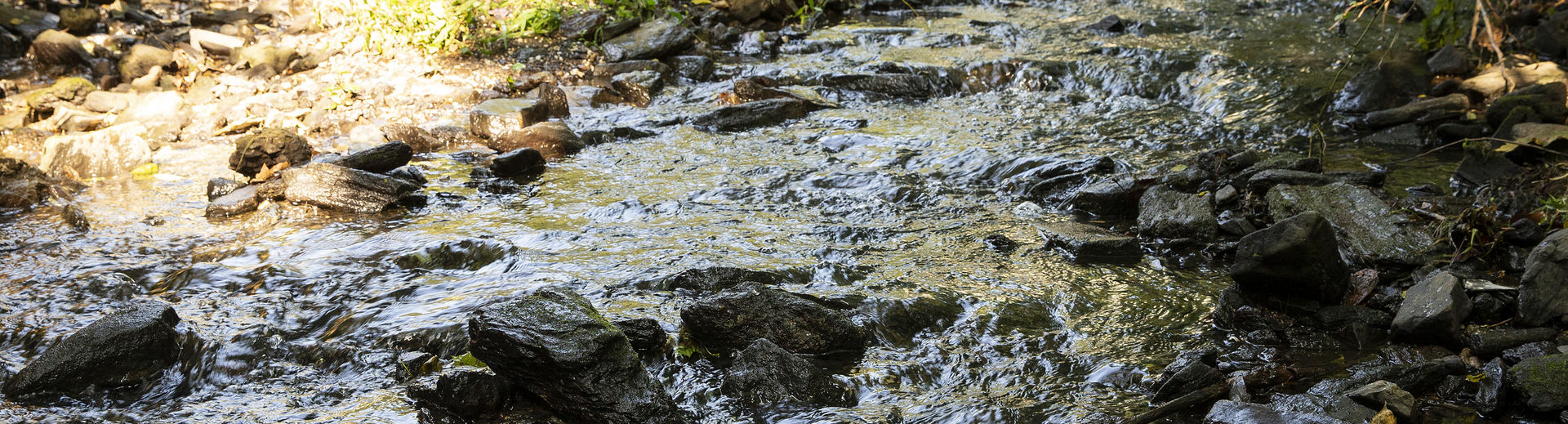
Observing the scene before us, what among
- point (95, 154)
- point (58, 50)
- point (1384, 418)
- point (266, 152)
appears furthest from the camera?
point (58, 50)

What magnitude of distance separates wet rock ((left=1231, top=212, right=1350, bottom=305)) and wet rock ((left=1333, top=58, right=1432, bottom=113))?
3.85 metres

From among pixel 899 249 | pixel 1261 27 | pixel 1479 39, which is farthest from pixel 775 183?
pixel 1261 27

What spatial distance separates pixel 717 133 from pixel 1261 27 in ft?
21.3

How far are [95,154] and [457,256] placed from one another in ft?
12.7

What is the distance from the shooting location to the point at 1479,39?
717 centimetres

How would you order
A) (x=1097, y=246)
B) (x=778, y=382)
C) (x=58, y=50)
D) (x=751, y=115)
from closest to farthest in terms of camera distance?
(x=778, y=382) < (x=1097, y=246) < (x=751, y=115) < (x=58, y=50)

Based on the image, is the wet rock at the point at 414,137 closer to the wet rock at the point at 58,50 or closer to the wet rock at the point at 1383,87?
the wet rock at the point at 58,50

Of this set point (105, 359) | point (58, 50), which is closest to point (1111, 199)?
point (105, 359)

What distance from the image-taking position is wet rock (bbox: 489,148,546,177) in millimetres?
6414

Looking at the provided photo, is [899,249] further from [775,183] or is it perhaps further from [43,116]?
[43,116]

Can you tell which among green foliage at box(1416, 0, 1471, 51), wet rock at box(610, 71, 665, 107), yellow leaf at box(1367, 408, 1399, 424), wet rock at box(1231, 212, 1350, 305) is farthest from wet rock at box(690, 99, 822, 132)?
yellow leaf at box(1367, 408, 1399, 424)

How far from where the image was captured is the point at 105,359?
3.50 meters

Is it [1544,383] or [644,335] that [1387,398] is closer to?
[1544,383]

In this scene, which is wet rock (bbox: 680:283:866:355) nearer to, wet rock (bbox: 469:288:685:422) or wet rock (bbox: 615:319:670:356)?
wet rock (bbox: 615:319:670:356)
